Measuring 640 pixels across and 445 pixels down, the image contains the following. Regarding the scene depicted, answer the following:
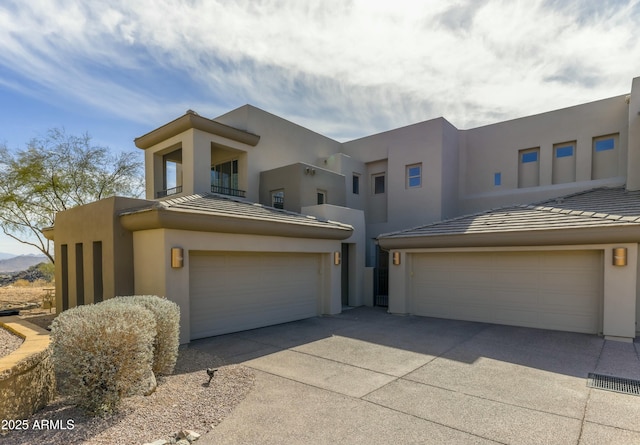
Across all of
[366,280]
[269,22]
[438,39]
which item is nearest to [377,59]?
[438,39]

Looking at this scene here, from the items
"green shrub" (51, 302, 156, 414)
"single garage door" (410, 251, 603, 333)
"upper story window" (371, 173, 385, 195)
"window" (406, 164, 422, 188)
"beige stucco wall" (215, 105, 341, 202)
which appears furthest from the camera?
"upper story window" (371, 173, 385, 195)

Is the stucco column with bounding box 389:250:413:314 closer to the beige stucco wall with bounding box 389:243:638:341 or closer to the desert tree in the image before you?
the beige stucco wall with bounding box 389:243:638:341

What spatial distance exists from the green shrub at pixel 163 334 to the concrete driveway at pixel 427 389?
156cm

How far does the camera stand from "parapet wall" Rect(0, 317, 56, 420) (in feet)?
12.4

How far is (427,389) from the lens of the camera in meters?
5.49

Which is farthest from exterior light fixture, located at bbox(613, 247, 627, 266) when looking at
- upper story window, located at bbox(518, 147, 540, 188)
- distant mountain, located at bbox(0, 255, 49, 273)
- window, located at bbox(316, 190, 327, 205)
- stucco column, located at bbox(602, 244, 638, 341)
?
distant mountain, located at bbox(0, 255, 49, 273)

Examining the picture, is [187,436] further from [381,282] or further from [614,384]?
[381,282]

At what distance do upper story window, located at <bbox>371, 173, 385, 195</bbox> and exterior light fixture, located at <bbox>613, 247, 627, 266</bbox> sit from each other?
438 inches

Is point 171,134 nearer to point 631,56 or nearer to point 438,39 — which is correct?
point 438,39

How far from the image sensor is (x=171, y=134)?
46.8 ft

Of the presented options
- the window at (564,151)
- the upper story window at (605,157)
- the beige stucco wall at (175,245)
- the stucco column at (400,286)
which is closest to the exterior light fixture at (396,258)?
the stucco column at (400,286)

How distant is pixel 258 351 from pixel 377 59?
9456 mm

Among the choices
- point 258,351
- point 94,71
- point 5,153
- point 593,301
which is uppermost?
point 94,71

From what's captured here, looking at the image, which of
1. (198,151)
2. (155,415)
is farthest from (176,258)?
(198,151)
